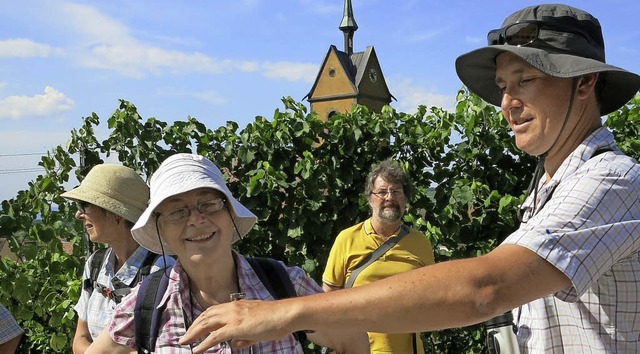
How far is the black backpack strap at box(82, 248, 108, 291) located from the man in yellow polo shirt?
1.49 meters

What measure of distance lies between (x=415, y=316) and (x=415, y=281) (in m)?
0.06

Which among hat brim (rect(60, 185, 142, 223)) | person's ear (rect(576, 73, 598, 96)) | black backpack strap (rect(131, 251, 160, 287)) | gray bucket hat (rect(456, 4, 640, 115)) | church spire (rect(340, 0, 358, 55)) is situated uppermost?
church spire (rect(340, 0, 358, 55))

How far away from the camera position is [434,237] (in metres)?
4.96

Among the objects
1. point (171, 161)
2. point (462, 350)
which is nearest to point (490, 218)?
point (462, 350)

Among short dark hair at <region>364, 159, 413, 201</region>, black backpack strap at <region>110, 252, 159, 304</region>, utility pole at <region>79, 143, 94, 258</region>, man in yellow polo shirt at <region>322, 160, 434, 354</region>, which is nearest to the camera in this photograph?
black backpack strap at <region>110, 252, 159, 304</region>

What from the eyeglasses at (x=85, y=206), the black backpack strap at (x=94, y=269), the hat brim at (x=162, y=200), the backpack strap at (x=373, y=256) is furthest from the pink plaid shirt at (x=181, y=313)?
the backpack strap at (x=373, y=256)

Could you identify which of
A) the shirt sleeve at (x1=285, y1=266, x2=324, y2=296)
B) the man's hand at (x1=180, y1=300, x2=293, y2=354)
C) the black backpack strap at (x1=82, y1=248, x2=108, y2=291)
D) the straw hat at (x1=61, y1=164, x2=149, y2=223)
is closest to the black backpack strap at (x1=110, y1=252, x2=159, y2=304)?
the black backpack strap at (x1=82, y1=248, x2=108, y2=291)

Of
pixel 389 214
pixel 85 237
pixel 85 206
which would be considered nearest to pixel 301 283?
pixel 85 206

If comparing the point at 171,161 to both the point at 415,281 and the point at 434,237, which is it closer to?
the point at 415,281

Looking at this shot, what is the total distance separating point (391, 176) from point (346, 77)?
6113cm

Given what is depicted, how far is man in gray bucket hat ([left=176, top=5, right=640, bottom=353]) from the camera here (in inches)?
44.2

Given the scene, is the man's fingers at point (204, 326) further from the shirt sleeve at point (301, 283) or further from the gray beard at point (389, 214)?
the gray beard at point (389, 214)

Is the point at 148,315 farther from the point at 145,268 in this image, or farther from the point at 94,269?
the point at 94,269

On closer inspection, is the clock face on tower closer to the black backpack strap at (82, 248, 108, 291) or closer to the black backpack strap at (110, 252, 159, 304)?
the black backpack strap at (82, 248, 108, 291)
